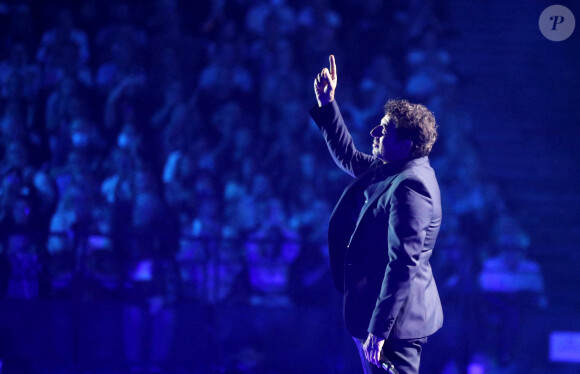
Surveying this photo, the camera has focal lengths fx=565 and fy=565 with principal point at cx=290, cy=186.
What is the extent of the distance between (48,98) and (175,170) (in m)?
1.25

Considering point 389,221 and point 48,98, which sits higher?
point 48,98

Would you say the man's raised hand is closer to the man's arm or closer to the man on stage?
the man's arm

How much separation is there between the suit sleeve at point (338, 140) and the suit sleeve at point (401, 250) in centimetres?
50

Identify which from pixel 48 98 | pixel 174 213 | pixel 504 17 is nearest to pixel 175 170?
pixel 174 213

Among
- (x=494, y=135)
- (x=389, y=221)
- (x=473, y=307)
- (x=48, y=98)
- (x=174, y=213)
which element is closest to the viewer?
(x=389, y=221)

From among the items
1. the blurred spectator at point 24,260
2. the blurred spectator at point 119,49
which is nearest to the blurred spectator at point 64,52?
the blurred spectator at point 119,49

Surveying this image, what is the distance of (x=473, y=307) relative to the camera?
151 inches

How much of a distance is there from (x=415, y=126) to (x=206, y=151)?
9.38ft

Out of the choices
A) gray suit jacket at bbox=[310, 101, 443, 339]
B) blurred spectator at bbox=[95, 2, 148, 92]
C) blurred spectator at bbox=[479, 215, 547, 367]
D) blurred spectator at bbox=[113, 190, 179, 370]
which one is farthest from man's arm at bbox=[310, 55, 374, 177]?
blurred spectator at bbox=[95, 2, 148, 92]

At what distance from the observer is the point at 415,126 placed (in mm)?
1959

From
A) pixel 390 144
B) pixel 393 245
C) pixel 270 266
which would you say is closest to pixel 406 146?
pixel 390 144

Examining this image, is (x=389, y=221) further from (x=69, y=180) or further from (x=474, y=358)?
(x=69, y=180)

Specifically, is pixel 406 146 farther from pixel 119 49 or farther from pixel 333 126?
pixel 119 49

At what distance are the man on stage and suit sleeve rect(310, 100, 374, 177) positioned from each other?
0.62 ft
